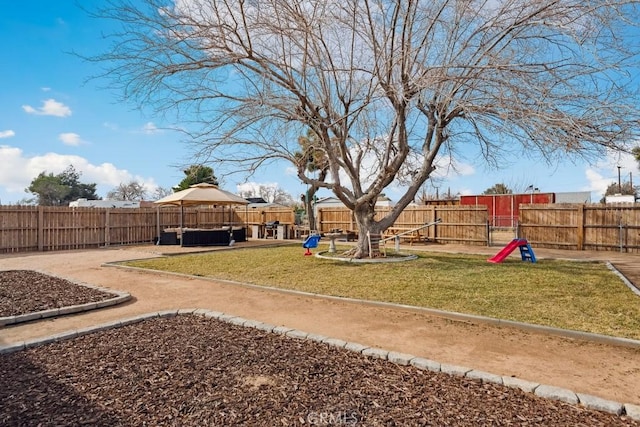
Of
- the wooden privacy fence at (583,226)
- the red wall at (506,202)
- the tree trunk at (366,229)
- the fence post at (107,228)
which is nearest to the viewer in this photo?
the tree trunk at (366,229)

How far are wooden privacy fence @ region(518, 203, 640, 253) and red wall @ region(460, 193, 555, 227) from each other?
9.82 meters

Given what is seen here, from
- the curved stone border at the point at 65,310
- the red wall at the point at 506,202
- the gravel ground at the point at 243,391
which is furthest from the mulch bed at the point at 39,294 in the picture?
the red wall at the point at 506,202

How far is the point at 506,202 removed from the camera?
1033 inches

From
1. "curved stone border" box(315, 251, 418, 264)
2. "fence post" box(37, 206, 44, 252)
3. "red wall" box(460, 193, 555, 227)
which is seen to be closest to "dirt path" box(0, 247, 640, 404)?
"curved stone border" box(315, 251, 418, 264)

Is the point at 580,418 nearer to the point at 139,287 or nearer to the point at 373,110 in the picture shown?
the point at 139,287

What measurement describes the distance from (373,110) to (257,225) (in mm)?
11544

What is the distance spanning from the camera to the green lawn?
5.16m

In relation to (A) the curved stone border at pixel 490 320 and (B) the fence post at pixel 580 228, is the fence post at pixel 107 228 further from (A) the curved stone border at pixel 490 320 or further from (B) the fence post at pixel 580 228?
(B) the fence post at pixel 580 228

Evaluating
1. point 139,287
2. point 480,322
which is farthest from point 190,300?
point 480,322

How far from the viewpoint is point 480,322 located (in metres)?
4.94

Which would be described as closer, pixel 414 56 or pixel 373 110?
pixel 414 56

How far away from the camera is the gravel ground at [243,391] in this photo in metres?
2.52

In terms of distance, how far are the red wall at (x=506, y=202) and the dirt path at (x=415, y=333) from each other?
2093cm

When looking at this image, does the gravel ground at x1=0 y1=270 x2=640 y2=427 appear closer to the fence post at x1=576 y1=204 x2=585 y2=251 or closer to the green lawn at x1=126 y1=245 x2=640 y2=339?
the green lawn at x1=126 y1=245 x2=640 y2=339
